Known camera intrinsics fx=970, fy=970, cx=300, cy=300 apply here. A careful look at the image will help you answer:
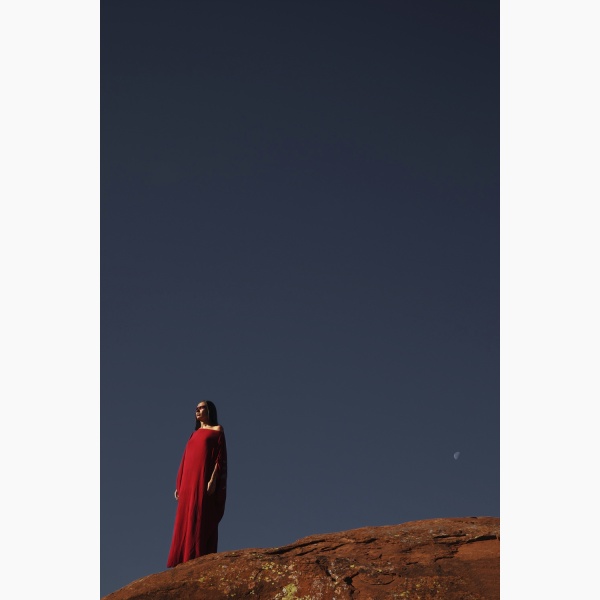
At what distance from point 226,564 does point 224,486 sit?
229cm

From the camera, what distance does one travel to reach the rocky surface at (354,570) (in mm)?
7355

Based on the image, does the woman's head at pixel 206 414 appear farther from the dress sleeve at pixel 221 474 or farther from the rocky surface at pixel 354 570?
the rocky surface at pixel 354 570

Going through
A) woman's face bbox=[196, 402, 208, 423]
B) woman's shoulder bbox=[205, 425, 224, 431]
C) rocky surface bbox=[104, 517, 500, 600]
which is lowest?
rocky surface bbox=[104, 517, 500, 600]

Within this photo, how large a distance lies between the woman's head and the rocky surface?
2206 mm

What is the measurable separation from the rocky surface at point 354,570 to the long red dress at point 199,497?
1.58 meters

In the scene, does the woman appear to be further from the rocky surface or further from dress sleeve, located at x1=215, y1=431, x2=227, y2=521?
the rocky surface

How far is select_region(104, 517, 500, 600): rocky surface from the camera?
736cm

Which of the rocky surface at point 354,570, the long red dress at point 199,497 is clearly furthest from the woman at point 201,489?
the rocky surface at point 354,570

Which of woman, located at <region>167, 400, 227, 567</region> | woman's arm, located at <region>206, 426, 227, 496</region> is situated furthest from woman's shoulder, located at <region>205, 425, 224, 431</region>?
woman's arm, located at <region>206, 426, 227, 496</region>

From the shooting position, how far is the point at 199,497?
1027cm

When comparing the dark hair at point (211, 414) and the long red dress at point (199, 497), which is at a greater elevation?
the dark hair at point (211, 414)

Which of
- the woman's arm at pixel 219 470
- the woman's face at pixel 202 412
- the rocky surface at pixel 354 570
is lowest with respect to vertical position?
the rocky surface at pixel 354 570
